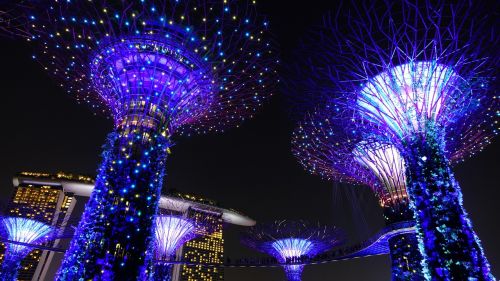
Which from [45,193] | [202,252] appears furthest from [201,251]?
[45,193]

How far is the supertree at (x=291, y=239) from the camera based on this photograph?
26297 mm

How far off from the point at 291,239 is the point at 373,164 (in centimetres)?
1282

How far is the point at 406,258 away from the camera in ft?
46.7

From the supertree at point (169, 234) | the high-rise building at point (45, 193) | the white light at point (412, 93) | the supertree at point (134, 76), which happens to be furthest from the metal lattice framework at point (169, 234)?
the high-rise building at point (45, 193)

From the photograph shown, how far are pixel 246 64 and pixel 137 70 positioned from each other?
3665 mm

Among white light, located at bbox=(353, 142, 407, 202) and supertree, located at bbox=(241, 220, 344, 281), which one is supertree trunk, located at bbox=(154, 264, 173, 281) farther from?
white light, located at bbox=(353, 142, 407, 202)

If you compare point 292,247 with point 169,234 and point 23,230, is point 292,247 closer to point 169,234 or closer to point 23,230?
point 169,234

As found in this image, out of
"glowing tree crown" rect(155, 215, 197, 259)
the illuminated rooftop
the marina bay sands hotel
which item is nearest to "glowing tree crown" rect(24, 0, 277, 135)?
"glowing tree crown" rect(155, 215, 197, 259)

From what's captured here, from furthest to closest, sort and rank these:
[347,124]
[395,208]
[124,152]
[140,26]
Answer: [395,208] → [347,124] → [140,26] → [124,152]

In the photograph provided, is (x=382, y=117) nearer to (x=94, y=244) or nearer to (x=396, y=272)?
(x=396, y=272)

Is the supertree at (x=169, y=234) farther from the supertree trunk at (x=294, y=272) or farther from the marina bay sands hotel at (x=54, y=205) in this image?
the marina bay sands hotel at (x=54, y=205)

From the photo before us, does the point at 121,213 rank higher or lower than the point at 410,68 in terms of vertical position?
lower

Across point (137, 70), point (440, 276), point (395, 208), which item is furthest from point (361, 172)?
point (137, 70)

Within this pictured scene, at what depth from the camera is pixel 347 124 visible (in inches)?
531
